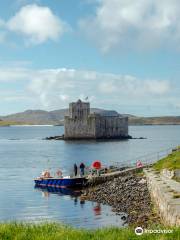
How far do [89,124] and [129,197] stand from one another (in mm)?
142397

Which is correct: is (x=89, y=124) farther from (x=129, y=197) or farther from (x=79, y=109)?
(x=129, y=197)

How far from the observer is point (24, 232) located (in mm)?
14328

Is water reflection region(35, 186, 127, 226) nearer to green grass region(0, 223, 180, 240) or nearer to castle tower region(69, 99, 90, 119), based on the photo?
green grass region(0, 223, 180, 240)

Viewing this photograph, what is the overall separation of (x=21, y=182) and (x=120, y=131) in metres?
133

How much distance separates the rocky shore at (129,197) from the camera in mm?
29847

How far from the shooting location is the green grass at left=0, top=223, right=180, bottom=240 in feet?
43.5

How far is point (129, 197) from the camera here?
38.8 metres

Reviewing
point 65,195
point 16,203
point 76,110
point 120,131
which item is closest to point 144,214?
point 16,203

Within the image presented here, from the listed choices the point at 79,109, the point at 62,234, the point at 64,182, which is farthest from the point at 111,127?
the point at 62,234

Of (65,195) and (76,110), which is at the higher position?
(76,110)

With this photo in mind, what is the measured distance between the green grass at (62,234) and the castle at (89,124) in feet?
527

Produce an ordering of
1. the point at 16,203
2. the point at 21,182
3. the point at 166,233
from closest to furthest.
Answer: the point at 166,233 < the point at 16,203 < the point at 21,182

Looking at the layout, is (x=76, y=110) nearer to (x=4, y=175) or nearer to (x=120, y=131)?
(x=120, y=131)

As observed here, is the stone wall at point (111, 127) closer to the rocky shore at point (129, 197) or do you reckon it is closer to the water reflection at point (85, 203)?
the water reflection at point (85, 203)
